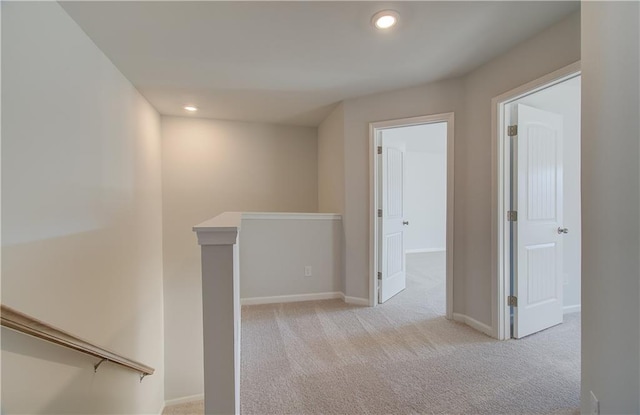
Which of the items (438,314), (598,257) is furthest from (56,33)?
(438,314)

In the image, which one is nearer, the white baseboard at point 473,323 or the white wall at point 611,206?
the white wall at point 611,206

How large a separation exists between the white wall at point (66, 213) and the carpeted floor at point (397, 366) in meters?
1.05

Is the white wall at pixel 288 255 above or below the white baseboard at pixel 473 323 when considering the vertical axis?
above

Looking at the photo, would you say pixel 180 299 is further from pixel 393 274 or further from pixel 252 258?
pixel 393 274

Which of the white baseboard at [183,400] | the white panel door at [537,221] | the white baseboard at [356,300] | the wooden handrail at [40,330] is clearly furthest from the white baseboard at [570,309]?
the white baseboard at [183,400]

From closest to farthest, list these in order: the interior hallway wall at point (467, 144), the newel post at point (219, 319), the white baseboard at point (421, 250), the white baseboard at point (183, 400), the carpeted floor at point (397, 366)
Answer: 1. the newel post at point (219, 319)
2. the carpeted floor at point (397, 366)
3. the interior hallway wall at point (467, 144)
4. the white baseboard at point (183, 400)
5. the white baseboard at point (421, 250)

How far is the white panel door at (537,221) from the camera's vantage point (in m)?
2.15

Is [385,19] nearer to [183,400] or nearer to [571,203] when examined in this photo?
[571,203]

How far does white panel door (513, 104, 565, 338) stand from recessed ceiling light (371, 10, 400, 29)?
1.29 m

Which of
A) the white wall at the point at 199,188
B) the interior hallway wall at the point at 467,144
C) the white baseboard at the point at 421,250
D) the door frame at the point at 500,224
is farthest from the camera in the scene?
the white baseboard at the point at 421,250

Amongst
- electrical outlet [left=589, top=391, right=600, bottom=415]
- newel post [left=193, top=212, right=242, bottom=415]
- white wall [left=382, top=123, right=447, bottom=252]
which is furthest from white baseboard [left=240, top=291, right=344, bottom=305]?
white wall [left=382, top=123, right=447, bottom=252]

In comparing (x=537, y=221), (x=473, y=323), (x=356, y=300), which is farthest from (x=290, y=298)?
(x=537, y=221)

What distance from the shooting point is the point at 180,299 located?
11.9ft

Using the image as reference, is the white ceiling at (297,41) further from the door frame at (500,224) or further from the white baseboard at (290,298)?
the white baseboard at (290,298)
